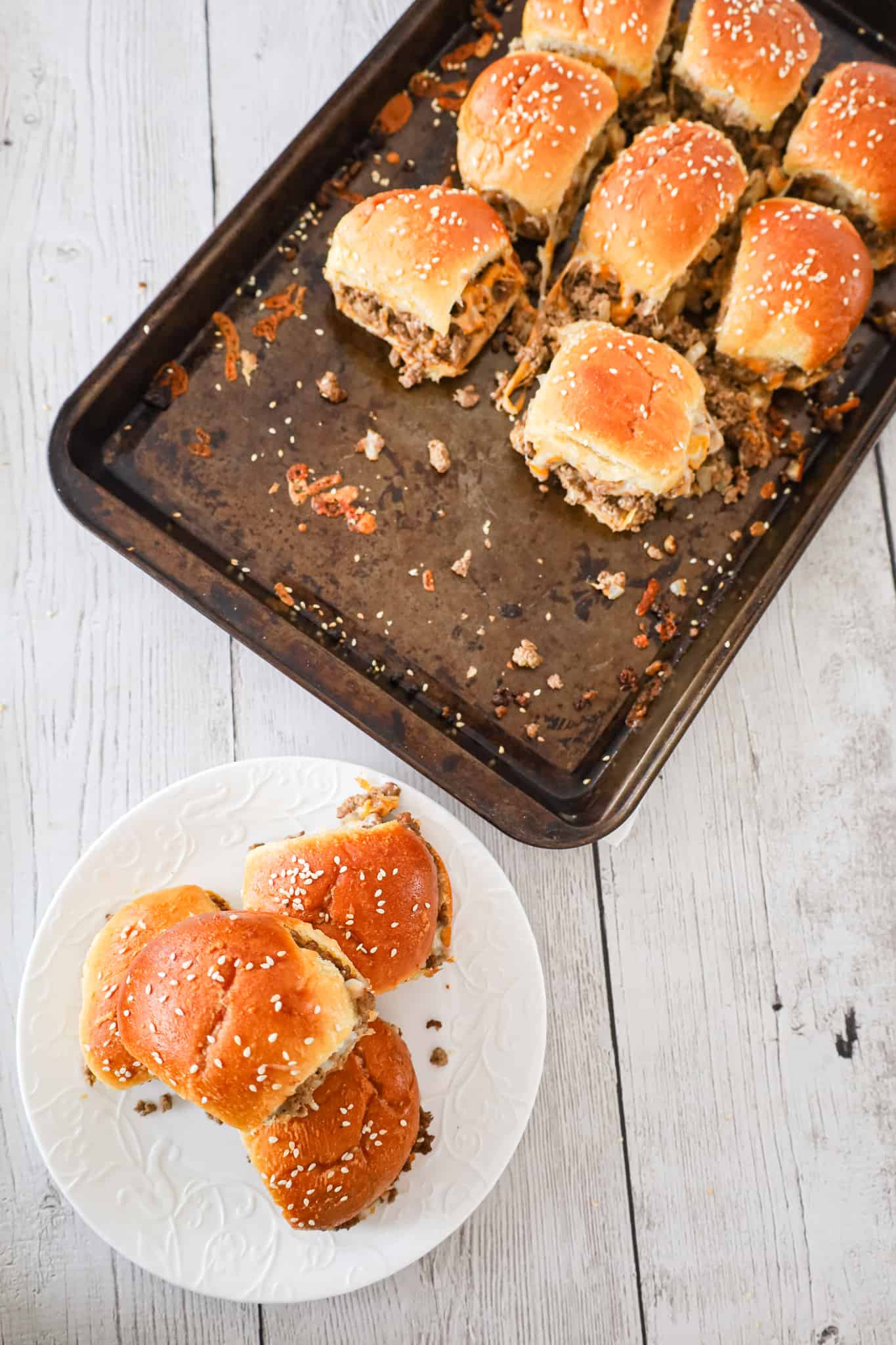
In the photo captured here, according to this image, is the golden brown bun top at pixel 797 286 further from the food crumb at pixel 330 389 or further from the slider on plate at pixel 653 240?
the food crumb at pixel 330 389

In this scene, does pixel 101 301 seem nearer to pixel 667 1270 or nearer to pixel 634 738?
pixel 634 738

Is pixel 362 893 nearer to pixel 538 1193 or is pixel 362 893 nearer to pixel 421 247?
pixel 538 1193

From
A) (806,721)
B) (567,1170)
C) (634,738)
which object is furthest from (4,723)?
(806,721)

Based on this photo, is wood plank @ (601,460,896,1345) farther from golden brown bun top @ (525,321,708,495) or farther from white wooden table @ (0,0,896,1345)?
golden brown bun top @ (525,321,708,495)

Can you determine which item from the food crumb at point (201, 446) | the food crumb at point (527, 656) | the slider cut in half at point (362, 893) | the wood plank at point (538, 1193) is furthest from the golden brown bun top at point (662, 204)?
the slider cut in half at point (362, 893)

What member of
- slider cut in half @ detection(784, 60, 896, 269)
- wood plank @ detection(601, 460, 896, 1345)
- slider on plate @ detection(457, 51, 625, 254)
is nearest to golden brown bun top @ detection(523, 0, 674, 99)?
slider on plate @ detection(457, 51, 625, 254)

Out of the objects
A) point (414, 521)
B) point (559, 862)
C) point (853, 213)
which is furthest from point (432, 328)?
point (559, 862)
